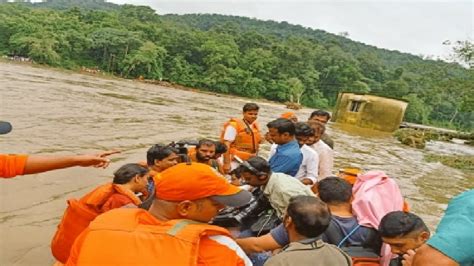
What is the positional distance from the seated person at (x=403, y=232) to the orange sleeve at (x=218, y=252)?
1.04 meters

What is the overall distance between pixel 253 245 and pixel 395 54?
140m

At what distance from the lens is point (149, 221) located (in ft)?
6.17

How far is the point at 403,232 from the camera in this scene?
2.53m

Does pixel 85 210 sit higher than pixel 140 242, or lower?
lower

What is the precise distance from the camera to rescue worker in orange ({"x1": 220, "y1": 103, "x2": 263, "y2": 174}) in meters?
5.95

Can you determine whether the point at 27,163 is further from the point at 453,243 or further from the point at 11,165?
the point at 453,243

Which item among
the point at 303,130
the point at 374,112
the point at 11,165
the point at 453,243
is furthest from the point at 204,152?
the point at 374,112

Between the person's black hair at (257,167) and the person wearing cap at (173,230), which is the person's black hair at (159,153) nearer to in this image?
the person's black hair at (257,167)

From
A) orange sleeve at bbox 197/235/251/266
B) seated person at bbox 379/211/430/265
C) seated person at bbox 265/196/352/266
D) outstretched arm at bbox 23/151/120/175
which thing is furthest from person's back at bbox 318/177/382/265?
outstretched arm at bbox 23/151/120/175

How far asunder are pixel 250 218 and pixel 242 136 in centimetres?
263

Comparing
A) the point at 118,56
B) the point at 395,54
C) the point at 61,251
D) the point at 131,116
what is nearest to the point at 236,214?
the point at 61,251

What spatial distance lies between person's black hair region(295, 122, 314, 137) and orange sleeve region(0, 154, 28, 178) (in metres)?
2.81

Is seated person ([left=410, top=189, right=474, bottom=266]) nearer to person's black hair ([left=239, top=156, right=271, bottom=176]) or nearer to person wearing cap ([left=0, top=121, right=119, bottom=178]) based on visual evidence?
person's black hair ([left=239, top=156, right=271, bottom=176])

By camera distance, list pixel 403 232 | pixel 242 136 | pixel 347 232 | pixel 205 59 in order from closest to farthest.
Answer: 1. pixel 403 232
2. pixel 347 232
3. pixel 242 136
4. pixel 205 59
